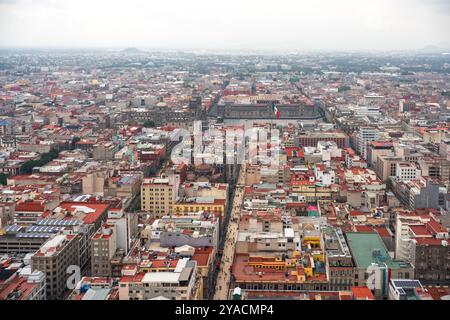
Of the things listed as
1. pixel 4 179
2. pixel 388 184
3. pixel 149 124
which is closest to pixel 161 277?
pixel 388 184

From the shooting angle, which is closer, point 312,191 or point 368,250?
point 368,250

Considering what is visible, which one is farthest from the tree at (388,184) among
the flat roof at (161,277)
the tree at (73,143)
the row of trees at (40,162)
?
the tree at (73,143)

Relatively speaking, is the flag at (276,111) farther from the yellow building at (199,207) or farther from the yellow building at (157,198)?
the yellow building at (199,207)

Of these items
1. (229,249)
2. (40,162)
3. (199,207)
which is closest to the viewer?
(229,249)

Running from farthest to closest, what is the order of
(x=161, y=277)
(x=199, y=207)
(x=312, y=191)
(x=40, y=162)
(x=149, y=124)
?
(x=149, y=124)
(x=40, y=162)
(x=312, y=191)
(x=199, y=207)
(x=161, y=277)

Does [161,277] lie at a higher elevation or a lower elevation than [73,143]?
higher

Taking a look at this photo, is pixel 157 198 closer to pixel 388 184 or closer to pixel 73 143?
pixel 388 184

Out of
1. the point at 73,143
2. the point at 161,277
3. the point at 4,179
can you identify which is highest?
the point at 161,277
